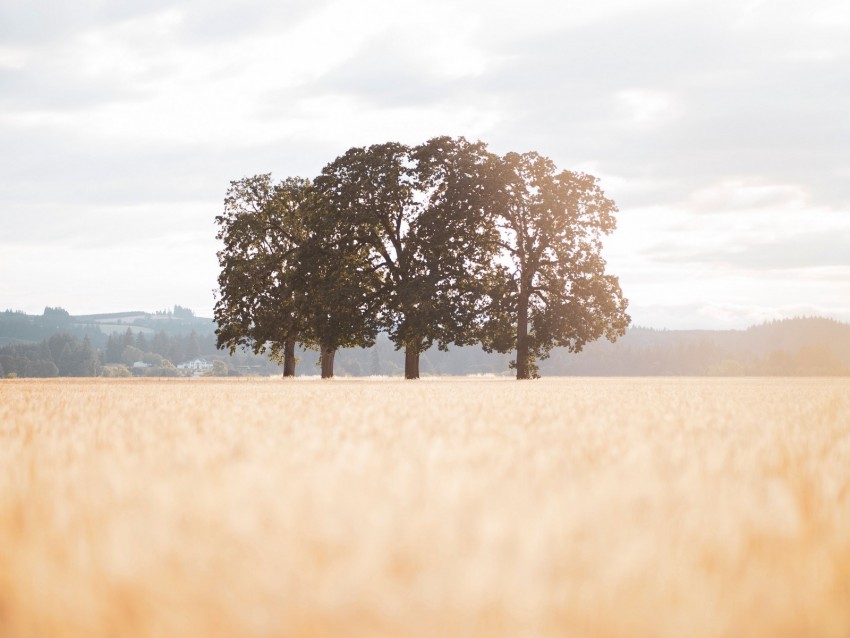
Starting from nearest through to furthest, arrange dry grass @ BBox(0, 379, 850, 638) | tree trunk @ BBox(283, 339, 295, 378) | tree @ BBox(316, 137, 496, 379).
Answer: dry grass @ BBox(0, 379, 850, 638) → tree @ BBox(316, 137, 496, 379) → tree trunk @ BBox(283, 339, 295, 378)

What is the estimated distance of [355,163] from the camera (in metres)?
42.2

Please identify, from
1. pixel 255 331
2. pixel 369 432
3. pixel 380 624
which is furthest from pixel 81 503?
pixel 255 331

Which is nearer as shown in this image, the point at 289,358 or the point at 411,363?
the point at 411,363

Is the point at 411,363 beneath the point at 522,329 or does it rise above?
beneath

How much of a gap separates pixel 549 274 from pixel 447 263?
611 cm

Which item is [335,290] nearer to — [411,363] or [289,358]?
[411,363]

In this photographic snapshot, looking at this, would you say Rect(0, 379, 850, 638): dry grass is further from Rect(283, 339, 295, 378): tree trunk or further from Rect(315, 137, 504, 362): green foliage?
Rect(283, 339, 295, 378): tree trunk

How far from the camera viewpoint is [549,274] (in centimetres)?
3959

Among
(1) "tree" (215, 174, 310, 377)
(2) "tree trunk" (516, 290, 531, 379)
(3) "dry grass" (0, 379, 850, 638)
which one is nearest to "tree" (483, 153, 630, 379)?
(2) "tree trunk" (516, 290, 531, 379)

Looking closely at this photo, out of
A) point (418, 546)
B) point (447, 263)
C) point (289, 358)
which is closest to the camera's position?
point (418, 546)

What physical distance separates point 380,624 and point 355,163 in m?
42.4

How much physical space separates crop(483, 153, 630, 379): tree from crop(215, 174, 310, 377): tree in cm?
1244

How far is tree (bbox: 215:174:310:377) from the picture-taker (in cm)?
4272

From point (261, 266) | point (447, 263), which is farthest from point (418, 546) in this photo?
point (261, 266)
